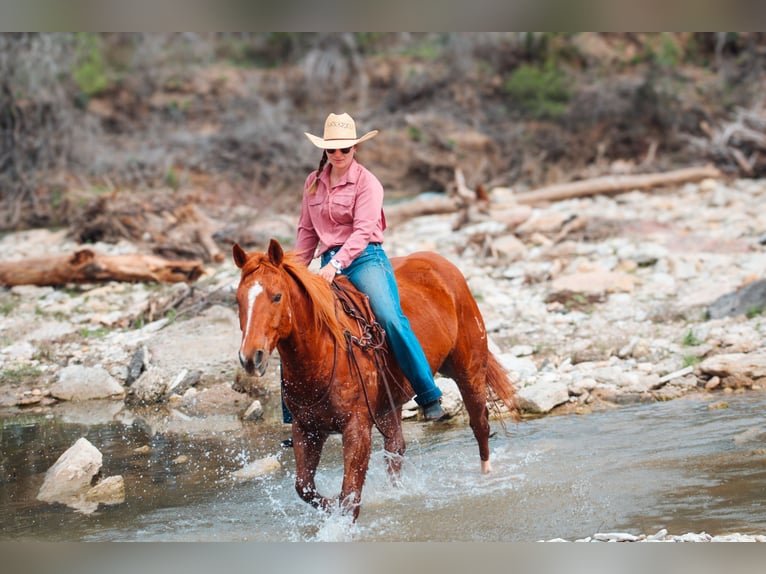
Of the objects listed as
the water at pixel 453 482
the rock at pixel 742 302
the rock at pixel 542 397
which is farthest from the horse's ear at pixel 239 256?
the rock at pixel 742 302

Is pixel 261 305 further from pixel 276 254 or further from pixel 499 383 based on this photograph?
pixel 499 383

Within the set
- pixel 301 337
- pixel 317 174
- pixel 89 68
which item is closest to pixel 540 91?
pixel 89 68

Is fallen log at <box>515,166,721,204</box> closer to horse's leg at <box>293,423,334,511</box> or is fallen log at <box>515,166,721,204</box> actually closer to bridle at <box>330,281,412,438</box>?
Result: bridle at <box>330,281,412,438</box>

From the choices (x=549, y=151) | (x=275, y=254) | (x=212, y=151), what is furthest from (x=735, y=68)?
(x=275, y=254)

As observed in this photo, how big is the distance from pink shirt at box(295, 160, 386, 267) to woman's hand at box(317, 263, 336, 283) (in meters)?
0.08

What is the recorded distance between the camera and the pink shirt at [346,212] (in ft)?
16.7

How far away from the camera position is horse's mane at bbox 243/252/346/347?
14.8ft

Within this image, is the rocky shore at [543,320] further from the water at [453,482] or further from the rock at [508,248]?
the water at [453,482]

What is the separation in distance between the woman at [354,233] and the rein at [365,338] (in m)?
0.06

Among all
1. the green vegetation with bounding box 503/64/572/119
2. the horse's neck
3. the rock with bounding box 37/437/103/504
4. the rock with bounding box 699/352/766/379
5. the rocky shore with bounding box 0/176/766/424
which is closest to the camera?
the horse's neck

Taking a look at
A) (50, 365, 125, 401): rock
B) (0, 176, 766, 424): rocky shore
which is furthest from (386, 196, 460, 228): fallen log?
(50, 365, 125, 401): rock

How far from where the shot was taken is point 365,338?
509 centimetres

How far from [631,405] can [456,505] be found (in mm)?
2412
